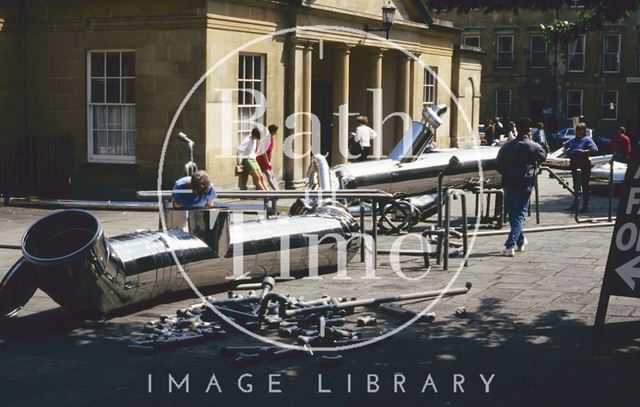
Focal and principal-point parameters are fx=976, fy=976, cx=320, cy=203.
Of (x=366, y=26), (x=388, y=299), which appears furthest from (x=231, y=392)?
(x=366, y=26)

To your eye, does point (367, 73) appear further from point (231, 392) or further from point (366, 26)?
point (231, 392)

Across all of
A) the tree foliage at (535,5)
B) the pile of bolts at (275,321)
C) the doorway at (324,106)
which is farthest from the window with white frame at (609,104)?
the tree foliage at (535,5)

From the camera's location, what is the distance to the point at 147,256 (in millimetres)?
9617

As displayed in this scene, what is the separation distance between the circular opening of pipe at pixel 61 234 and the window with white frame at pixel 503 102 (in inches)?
2057

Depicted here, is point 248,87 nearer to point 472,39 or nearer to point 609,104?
point 609,104

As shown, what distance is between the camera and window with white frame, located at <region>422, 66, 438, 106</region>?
33787 mm

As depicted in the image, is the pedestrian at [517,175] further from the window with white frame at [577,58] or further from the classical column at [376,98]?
the window with white frame at [577,58]

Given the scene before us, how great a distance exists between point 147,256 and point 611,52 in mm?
52124

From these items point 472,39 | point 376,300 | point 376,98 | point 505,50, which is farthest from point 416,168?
point 472,39

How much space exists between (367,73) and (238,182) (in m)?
9.38

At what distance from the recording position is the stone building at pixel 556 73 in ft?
187

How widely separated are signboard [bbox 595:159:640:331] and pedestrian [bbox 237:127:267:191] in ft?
42.9

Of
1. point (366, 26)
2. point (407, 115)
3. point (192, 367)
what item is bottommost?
point (192, 367)

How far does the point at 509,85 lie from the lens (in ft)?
197
